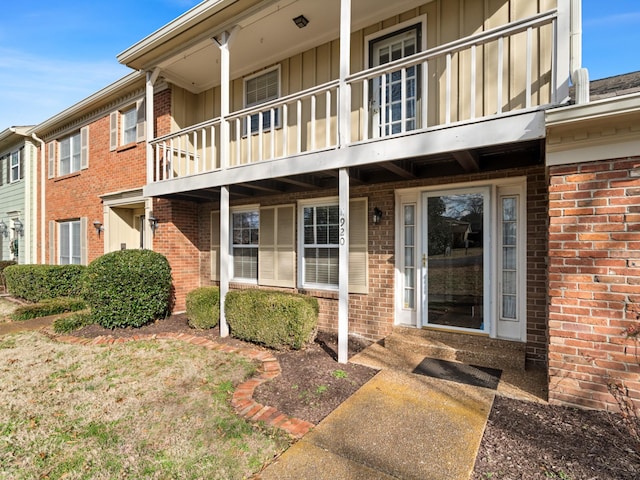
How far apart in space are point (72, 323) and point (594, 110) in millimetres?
8341

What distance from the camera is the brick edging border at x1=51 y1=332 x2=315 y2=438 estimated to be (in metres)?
3.08

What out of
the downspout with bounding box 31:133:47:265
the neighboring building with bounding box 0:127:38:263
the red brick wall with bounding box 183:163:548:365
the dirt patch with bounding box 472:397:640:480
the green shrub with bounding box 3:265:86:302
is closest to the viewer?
the dirt patch with bounding box 472:397:640:480

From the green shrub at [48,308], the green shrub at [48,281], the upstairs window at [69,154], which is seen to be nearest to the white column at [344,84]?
the green shrub at [48,308]

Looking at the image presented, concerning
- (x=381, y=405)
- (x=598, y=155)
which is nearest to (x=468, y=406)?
(x=381, y=405)

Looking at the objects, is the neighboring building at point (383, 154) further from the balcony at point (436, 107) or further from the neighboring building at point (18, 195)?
the neighboring building at point (18, 195)

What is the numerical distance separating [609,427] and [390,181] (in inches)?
155

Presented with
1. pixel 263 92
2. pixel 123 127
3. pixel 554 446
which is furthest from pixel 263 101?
pixel 554 446

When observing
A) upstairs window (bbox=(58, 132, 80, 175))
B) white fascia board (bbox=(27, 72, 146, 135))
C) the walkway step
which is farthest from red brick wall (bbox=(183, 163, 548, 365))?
upstairs window (bbox=(58, 132, 80, 175))

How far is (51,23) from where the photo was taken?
760 centimetres

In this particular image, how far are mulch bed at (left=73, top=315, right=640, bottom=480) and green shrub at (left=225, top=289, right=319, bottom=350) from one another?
2.27 feet

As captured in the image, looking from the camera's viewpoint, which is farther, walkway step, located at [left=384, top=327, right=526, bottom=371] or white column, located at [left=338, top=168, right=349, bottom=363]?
white column, located at [left=338, top=168, right=349, bottom=363]

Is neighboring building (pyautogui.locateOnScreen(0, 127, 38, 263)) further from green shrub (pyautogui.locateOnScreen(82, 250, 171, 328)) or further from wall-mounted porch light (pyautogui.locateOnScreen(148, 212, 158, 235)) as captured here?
green shrub (pyautogui.locateOnScreen(82, 250, 171, 328))

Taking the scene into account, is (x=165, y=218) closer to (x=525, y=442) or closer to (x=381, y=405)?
(x=381, y=405)

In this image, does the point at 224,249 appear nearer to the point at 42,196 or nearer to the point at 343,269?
the point at 343,269
